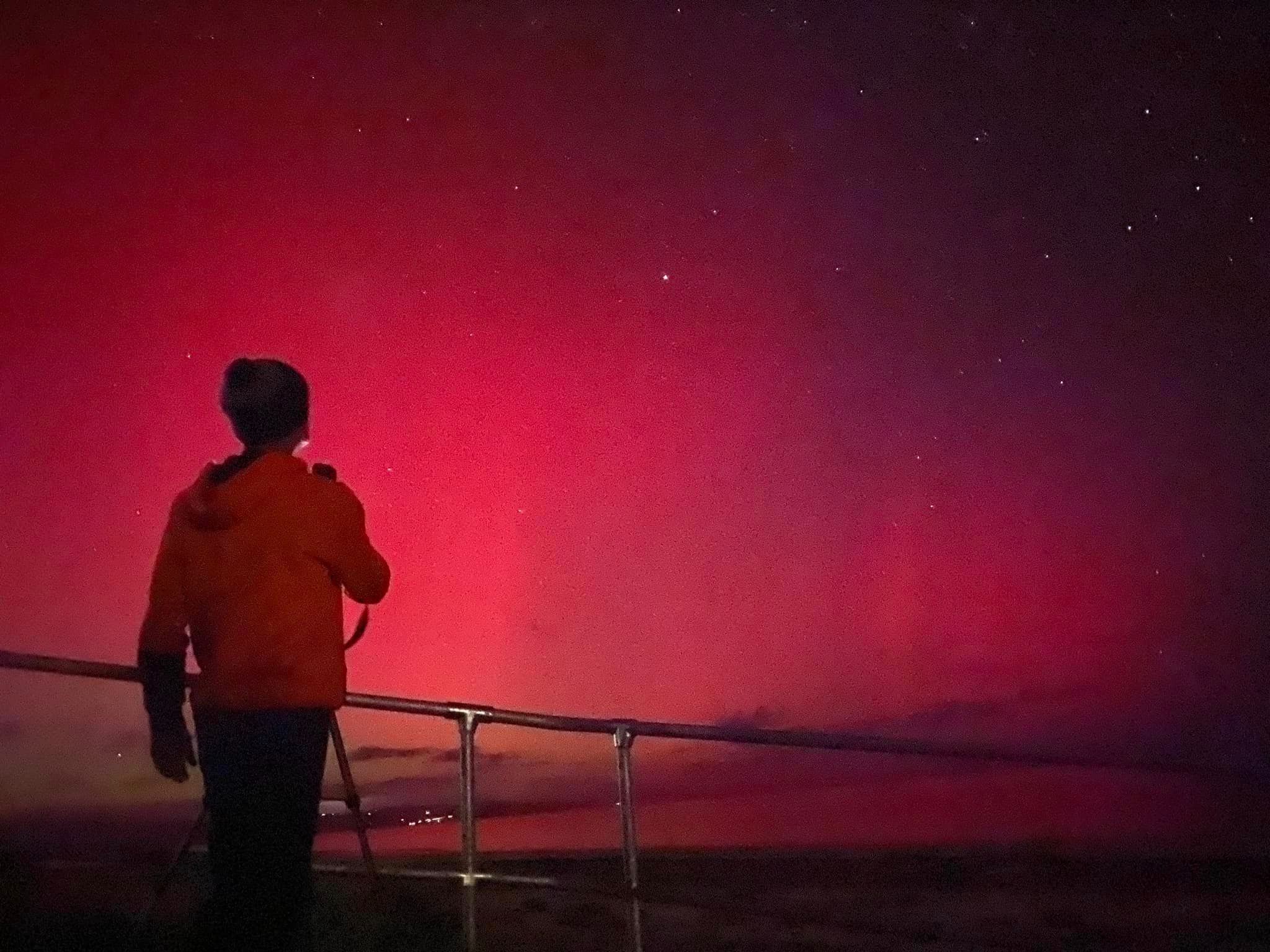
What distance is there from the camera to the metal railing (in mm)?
3027

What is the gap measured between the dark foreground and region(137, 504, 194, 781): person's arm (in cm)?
65

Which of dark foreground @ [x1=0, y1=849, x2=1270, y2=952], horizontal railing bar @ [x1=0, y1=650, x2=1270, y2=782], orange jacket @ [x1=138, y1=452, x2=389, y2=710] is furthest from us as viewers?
dark foreground @ [x1=0, y1=849, x2=1270, y2=952]

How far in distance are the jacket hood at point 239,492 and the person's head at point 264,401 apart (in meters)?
0.06

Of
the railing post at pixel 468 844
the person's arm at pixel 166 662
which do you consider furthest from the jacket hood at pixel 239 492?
the railing post at pixel 468 844

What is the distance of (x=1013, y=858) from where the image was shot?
433 inches

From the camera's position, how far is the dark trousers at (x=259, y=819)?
251cm

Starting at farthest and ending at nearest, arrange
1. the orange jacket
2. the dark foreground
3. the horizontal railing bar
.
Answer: the dark foreground < the horizontal railing bar < the orange jacket

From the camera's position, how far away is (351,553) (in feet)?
8.34

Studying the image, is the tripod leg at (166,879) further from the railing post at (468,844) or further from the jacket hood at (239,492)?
the jacket hood at (239,492)

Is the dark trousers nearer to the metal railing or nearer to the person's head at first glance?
the metal railing

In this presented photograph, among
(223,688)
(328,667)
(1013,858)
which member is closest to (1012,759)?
(328,667)

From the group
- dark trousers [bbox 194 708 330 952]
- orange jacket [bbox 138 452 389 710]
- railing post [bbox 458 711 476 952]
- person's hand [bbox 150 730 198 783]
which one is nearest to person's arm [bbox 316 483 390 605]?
orange jacket [bbox 138 452 389 710]

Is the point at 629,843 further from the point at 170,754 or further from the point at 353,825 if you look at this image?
the point at 170,754

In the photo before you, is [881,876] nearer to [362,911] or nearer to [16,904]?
[362,911]
